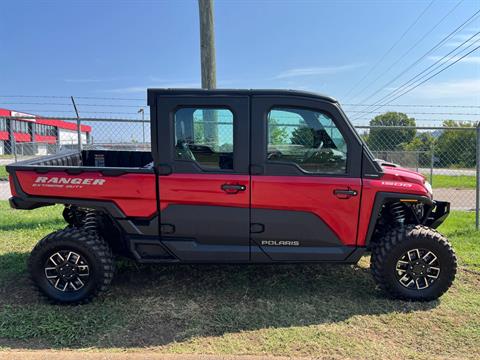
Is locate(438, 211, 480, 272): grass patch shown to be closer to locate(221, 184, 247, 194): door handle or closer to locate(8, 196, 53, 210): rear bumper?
locate(221, 184, 247, 194): door handle

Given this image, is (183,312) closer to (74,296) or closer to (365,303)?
(74,296)

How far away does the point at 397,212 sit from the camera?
4.18m

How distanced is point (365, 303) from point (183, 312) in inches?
70.6

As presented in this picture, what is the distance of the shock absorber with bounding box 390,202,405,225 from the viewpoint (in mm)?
4172

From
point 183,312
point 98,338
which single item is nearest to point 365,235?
point 183,312

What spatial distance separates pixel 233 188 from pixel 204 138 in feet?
1.84

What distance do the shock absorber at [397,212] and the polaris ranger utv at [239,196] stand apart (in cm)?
36

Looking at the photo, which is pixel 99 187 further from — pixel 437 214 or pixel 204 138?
pixel 437 214

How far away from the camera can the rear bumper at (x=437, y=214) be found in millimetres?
4238

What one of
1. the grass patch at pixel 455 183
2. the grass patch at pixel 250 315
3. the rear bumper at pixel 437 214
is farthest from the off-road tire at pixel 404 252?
the grass patch at pixel 455 183

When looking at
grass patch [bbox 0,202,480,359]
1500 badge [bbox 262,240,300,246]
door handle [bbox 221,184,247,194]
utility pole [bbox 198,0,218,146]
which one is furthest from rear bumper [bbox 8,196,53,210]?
utility pole [bbox 198,0,218,146]

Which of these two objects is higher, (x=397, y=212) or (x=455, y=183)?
(x=397, y=212)

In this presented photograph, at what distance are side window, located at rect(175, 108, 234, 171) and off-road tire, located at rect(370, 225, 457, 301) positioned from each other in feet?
5.73

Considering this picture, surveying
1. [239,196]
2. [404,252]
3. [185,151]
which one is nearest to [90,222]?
[185,151]
